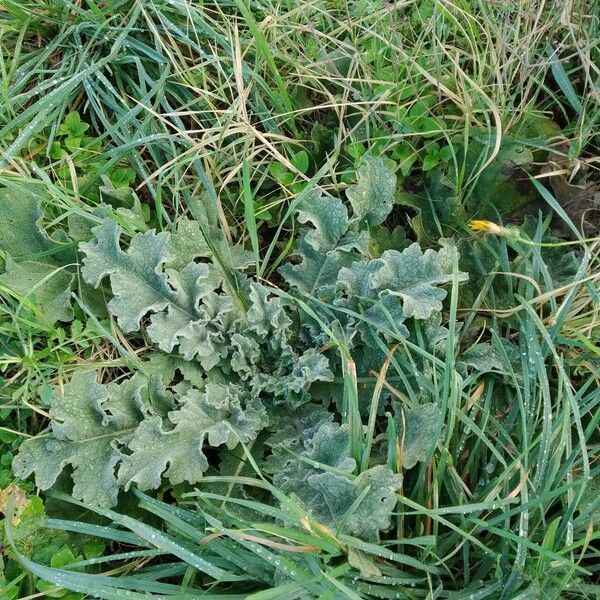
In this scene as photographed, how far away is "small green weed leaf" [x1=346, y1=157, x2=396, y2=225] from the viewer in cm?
201

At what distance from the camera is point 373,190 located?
2.05m

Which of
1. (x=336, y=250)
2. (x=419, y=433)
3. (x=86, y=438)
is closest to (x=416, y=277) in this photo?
(x=336, y=250)

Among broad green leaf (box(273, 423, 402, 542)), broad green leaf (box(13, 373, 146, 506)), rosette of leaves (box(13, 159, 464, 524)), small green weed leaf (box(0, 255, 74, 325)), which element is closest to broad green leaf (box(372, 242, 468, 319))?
rosette of leaves (box(13, 159, 464, 524))

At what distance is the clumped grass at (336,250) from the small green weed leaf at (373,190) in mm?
99

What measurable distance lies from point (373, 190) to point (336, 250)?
210 millimetres

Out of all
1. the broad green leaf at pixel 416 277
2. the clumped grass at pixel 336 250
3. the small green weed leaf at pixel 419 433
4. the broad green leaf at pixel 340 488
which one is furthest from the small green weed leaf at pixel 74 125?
the small green weed leaf at pixel 419 433

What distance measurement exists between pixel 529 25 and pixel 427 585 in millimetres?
1640

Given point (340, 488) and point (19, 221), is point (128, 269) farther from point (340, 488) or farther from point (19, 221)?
point (340, 488)

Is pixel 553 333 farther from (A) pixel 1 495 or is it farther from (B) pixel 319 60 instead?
(A) pixel 1 495

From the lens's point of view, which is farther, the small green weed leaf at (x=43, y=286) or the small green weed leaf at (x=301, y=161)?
the small green weed leaf at (x=301, y=161)

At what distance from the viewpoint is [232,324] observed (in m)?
2.03

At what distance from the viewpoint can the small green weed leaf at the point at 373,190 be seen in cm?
201

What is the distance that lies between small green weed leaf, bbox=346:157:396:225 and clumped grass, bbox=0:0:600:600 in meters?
0.10

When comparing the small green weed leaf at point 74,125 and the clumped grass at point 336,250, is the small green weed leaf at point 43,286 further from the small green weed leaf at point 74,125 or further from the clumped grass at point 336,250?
the small green weed leaf at point 74,125
